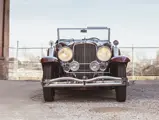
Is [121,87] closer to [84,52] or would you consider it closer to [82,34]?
[84,52]

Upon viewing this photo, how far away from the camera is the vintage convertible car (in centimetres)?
603

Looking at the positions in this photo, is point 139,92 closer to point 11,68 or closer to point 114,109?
point 114,109

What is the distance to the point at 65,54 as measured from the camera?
6.41 meters

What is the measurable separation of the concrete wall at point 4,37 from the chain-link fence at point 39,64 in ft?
0.70

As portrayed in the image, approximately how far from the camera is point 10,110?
5.37m

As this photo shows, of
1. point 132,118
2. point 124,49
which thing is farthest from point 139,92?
point 124,49

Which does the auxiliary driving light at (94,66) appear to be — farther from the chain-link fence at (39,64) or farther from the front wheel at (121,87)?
the chain-link fence at (39,64)

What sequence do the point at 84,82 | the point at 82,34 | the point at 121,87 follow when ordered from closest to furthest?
1. the point at 84,82
2. the point at 121,87
3. the point at 82,34

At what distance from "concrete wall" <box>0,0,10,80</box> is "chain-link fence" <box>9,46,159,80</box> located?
0.21 meters

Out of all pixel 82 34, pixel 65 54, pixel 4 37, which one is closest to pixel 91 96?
pixel 65 54

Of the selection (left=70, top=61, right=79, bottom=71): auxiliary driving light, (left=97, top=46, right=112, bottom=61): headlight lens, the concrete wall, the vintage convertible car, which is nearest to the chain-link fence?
the concrete wall

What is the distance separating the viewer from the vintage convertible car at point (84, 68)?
19.8 ft

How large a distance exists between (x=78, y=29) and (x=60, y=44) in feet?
3.49

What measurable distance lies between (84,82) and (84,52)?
77 centimetres
